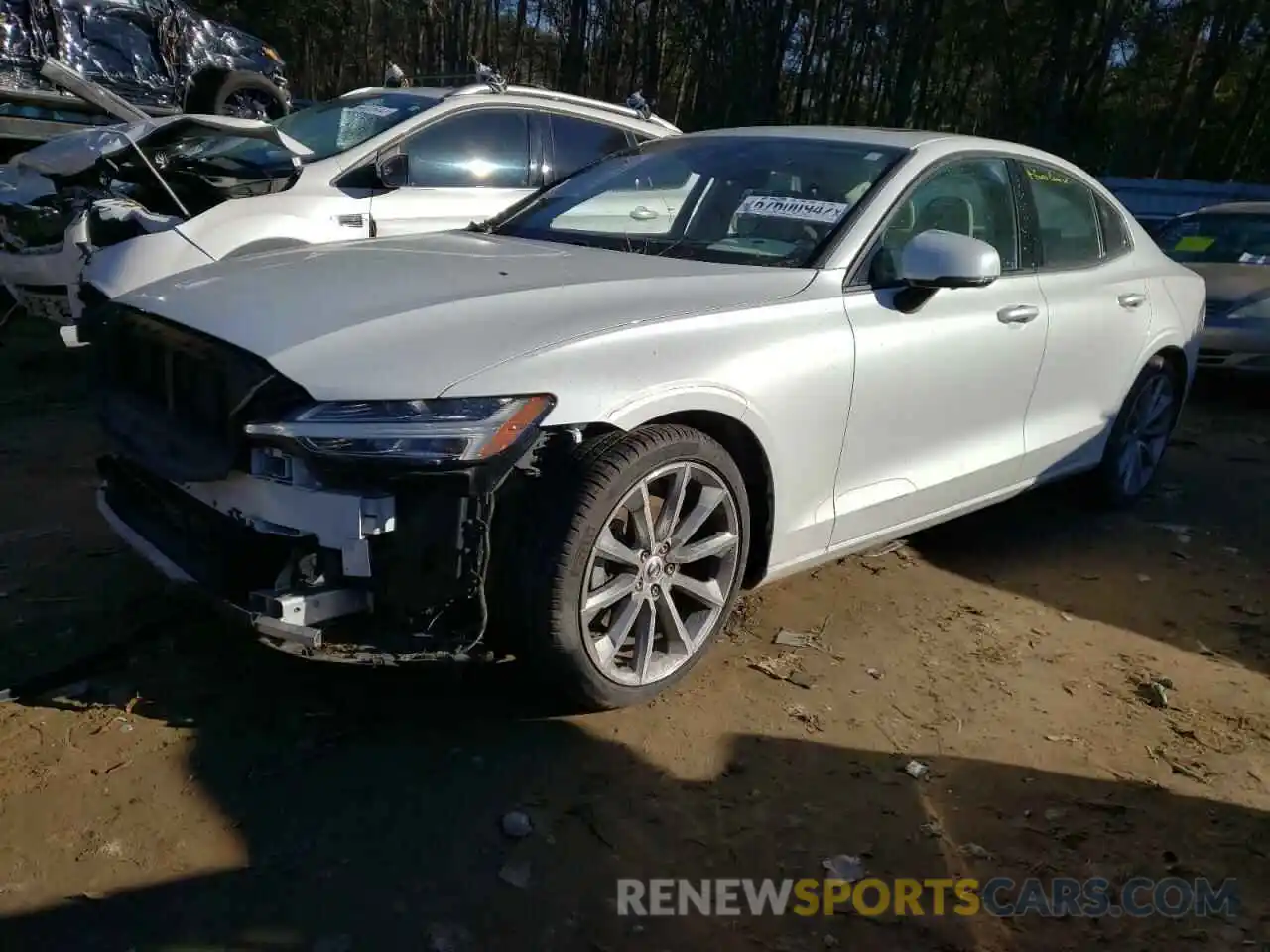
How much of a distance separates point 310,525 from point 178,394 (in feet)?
2.13

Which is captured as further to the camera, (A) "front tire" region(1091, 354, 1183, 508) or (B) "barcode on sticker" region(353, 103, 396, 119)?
(B) "barcode on sticker" region(353, 103, 396, 119)

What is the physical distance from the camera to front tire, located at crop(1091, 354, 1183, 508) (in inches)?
→ 199

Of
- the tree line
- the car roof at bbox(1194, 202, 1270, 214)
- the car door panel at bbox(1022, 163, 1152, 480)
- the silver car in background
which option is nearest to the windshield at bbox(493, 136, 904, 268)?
the car door panel at bbox(1022, 163, 1152, 480)

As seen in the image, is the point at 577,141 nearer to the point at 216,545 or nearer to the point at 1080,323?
the point at 1080,323

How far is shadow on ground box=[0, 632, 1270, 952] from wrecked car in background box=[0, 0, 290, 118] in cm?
726

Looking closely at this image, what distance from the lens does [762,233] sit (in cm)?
365

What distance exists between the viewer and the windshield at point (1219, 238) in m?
8.91

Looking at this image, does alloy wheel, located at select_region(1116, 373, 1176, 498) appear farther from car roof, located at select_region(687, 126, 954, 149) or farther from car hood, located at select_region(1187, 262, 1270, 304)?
car hood, located at select_region(1187, 262, 1270, 304)

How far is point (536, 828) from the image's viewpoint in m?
2.62

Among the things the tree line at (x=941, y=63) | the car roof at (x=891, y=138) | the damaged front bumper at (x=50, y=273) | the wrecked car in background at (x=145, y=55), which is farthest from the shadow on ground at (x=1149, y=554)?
the tree line at (x=941, y=63)

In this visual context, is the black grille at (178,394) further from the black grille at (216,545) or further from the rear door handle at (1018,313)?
the rear door handle at (1018,313)

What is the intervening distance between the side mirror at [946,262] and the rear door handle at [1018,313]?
1.72 ft

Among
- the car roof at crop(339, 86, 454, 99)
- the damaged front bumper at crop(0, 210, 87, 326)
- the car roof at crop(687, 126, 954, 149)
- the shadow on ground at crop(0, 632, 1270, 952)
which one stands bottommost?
the shadow on ground at crop(0, 632, 1270, 952)

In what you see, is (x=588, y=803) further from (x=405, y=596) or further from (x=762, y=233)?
(x=762, y=233)
